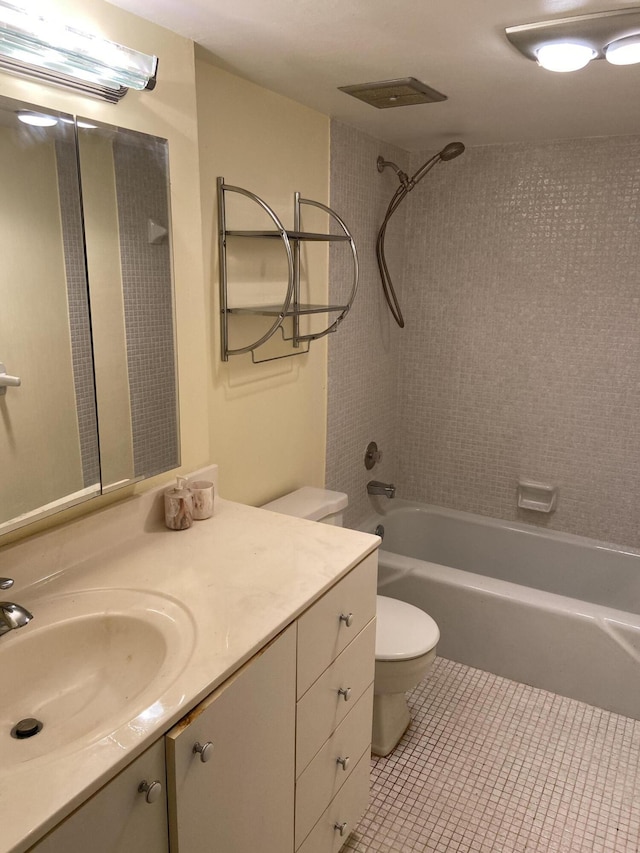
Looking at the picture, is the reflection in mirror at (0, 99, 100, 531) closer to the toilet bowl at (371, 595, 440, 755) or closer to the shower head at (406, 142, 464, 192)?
the toilet bowl at (371, 595, 440, 755)

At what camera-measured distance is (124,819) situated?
980 mm

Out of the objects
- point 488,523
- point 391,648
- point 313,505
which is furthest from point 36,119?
point 488,523

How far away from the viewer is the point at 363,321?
9.59 feet

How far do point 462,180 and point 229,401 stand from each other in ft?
5.60

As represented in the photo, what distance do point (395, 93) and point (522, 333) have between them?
1358mm

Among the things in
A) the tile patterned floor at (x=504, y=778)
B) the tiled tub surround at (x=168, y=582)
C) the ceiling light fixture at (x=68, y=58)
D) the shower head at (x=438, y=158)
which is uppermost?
the shower head at (x=438, y=158)

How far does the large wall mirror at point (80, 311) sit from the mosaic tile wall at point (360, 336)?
3.59 feet

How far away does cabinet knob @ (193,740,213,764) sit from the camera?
110 centimetres

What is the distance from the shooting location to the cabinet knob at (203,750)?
110cm

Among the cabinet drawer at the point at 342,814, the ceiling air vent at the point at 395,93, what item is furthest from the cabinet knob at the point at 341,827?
the ceiling air vent at the point at 395,93

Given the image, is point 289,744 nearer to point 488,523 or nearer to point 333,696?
point 333,696

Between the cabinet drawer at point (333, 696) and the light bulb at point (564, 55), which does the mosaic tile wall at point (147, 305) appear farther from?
the light bulb at point (564, 55)

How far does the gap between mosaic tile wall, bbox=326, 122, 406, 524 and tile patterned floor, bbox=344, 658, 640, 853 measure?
0.98m

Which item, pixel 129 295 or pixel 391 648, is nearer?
pixel 129 295
